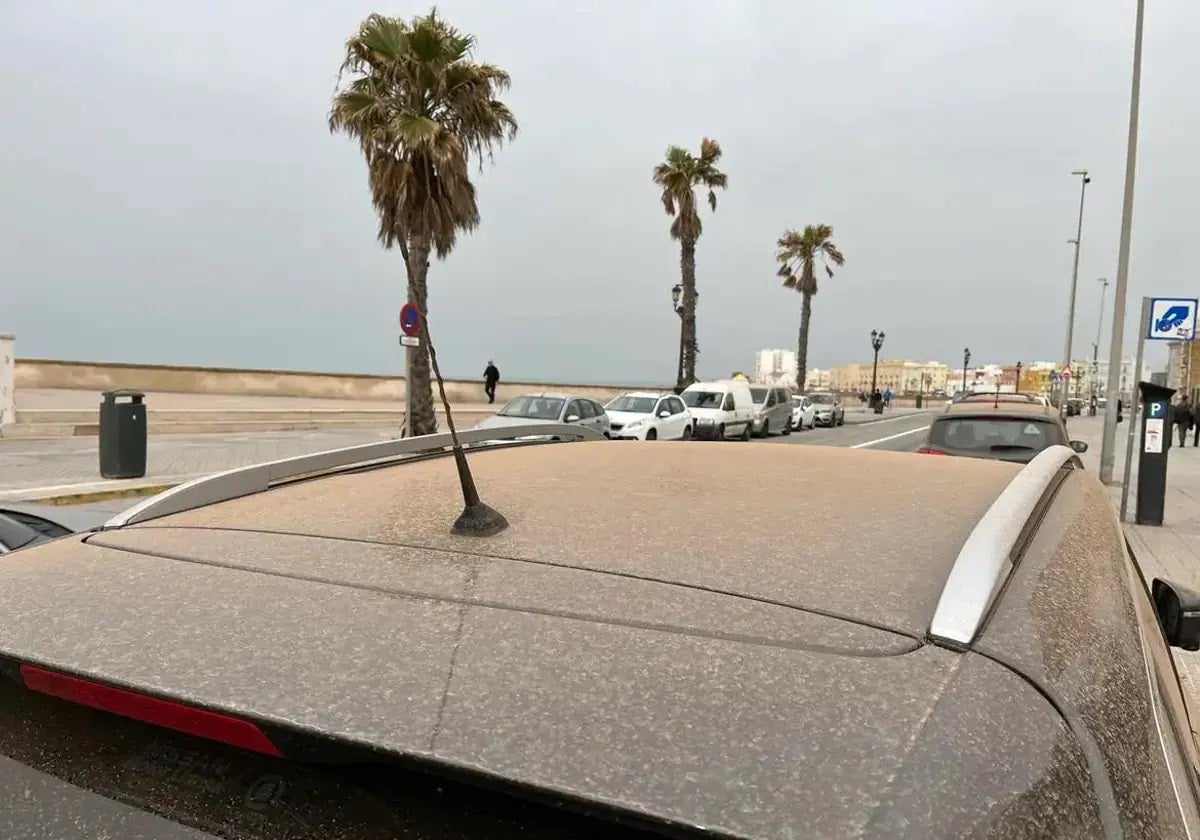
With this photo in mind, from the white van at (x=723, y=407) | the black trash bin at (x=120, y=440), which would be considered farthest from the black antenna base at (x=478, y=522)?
the white van at (x=723, y=407)

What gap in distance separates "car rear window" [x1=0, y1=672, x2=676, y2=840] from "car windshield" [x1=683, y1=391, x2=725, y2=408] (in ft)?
76.2

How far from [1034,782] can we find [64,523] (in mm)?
4321

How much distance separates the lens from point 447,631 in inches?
42.5

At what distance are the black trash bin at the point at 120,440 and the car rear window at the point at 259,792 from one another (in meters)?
12.1

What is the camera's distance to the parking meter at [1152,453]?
397 inches

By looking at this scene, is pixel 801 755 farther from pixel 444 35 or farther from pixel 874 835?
pixel 444 35

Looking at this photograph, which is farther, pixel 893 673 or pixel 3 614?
pixel 3 614

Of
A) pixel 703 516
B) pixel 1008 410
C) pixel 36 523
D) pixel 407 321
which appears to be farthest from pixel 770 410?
pixel 703 516

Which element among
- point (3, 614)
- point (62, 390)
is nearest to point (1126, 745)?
point (3, 614)

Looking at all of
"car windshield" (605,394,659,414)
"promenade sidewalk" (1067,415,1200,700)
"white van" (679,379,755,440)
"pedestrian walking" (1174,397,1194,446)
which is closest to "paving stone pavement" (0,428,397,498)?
"car windshield" (605,394,659,414)

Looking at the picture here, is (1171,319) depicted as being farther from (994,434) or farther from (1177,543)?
(994,434)

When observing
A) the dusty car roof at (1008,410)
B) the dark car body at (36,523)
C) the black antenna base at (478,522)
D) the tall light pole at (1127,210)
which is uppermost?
the tall light pole at (1127,210)

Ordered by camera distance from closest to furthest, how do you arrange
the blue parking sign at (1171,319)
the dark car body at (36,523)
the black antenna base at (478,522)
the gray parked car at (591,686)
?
the gray parked car at (591,686) < the black antenna base at (478,522) < the dark car body at (36,523) < the blue parking sign at (1171,319)

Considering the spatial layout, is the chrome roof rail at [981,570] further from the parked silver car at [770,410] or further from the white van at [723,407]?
the parked silver car at [770,410]
